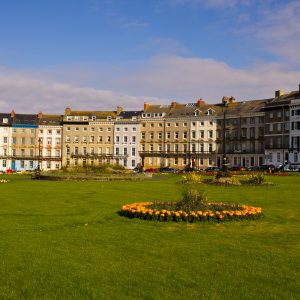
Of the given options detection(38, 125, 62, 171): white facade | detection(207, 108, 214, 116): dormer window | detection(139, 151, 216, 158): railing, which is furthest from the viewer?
detection(38, 125, 62, 171): white facade

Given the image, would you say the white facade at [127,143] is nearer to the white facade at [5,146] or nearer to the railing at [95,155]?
the railing at [95,155]

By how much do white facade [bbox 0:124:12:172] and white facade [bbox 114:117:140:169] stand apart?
2572 centimetres

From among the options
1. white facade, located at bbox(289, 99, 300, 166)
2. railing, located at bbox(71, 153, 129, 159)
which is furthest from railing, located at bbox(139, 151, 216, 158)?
white facade, located at bbox(289, 99, 300, 166)

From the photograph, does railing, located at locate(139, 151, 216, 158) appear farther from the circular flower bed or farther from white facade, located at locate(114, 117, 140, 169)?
the circular flower bed

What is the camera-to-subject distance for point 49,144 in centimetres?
10938

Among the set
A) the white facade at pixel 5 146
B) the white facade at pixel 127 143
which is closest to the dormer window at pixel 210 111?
the white facade at pixel 127 143

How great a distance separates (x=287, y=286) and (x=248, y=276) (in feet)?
2.93

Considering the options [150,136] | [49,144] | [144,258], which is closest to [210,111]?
[150,136]

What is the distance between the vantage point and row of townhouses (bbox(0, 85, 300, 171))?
9319 centimetres

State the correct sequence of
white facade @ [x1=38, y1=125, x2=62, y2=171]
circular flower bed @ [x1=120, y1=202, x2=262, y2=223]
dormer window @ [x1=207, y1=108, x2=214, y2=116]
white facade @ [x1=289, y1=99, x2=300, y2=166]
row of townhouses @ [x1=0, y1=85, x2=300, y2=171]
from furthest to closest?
white facade @ [x1=38, y1=125, x2=62, y2=171] → dormer window @ [x1=207, y1=108, x2=214, y2=116] → row of townhouses @ [x1=0, y1=85, x2=300, y2=171] → white facade @ [x1=289, y1=99, x2=300, y2=166] → circular flower bed @ [x1=120, y1=202, x2=262, y2=223]

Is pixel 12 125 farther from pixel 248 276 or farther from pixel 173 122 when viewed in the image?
pixel 248 276

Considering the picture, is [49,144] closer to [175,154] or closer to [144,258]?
[175,154]

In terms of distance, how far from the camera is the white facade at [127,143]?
106 m

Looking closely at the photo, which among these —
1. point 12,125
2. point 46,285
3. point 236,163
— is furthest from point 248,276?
point 12,125
